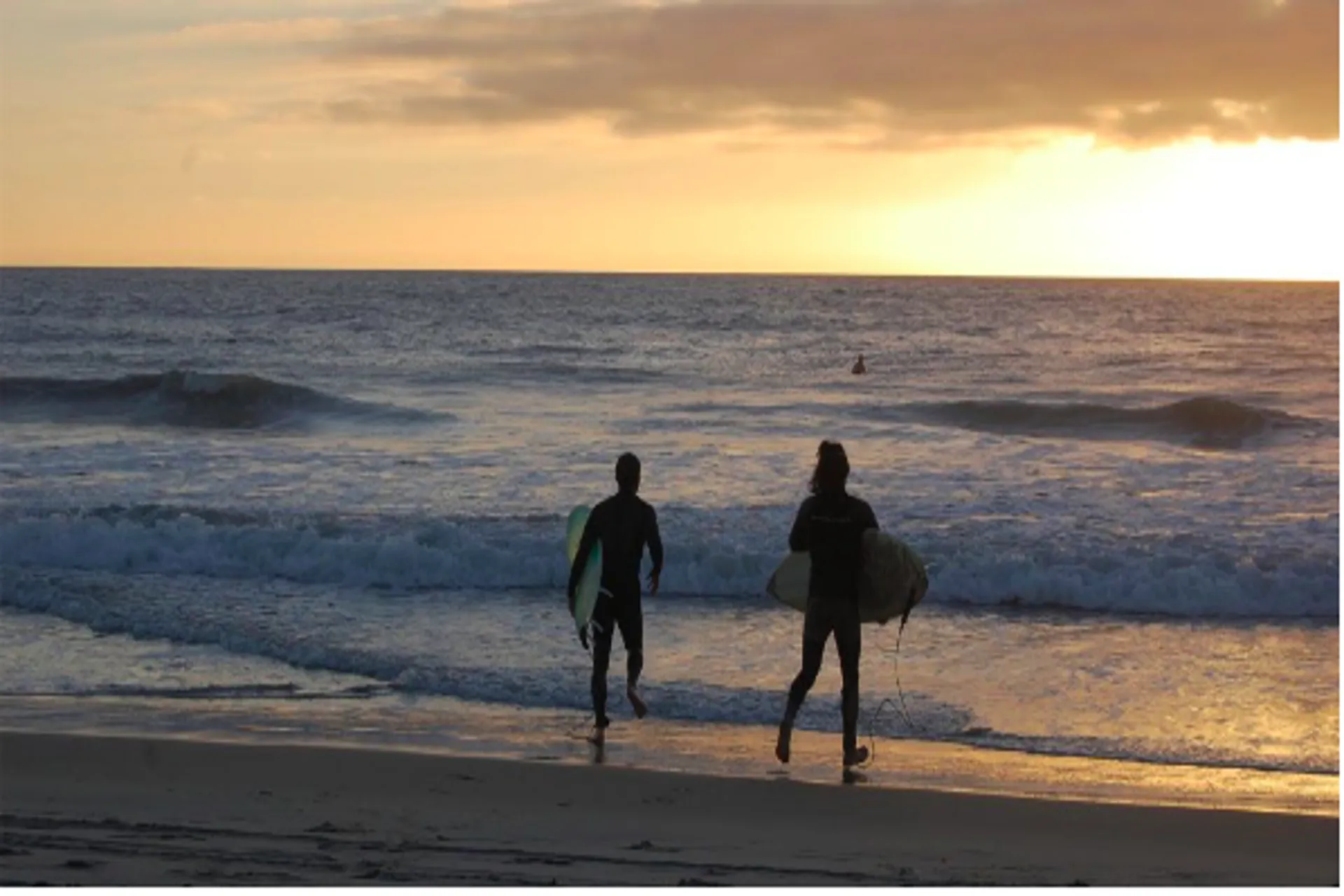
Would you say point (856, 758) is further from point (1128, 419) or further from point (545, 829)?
point (1128, 419)

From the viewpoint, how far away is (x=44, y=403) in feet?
112

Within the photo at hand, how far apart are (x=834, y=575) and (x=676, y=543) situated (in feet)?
27.6

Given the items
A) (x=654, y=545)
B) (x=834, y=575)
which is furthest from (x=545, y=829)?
(x=654, y=545)

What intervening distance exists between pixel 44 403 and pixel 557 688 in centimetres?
2633

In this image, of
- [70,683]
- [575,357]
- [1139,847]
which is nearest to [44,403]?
[575,357]

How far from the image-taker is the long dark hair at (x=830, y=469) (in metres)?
8.52

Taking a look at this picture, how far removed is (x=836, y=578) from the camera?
28.5 feet

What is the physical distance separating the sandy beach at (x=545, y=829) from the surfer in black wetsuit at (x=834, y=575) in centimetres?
60

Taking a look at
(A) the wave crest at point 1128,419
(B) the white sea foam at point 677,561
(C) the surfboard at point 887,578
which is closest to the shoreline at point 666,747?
(C) the surfboard at point 887,578

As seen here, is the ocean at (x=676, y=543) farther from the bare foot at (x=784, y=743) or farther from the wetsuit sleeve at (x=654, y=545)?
the wetsuit sleeve at (x=654, y=545)

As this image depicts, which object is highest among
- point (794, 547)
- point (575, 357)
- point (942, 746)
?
point (575, 357)

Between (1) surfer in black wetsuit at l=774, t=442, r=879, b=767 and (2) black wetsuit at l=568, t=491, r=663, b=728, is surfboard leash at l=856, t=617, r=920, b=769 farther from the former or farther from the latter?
(2) black wetsuit at l=568, t=491, r=663, b=728

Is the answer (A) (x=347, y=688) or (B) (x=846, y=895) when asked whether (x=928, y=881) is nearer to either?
(B) (x=846, y=895)

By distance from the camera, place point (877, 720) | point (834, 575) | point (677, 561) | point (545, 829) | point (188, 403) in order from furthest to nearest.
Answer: point (188, 403) < point (677, 561) < point (877, 720) < point (834, 575) < point (545, 829)
